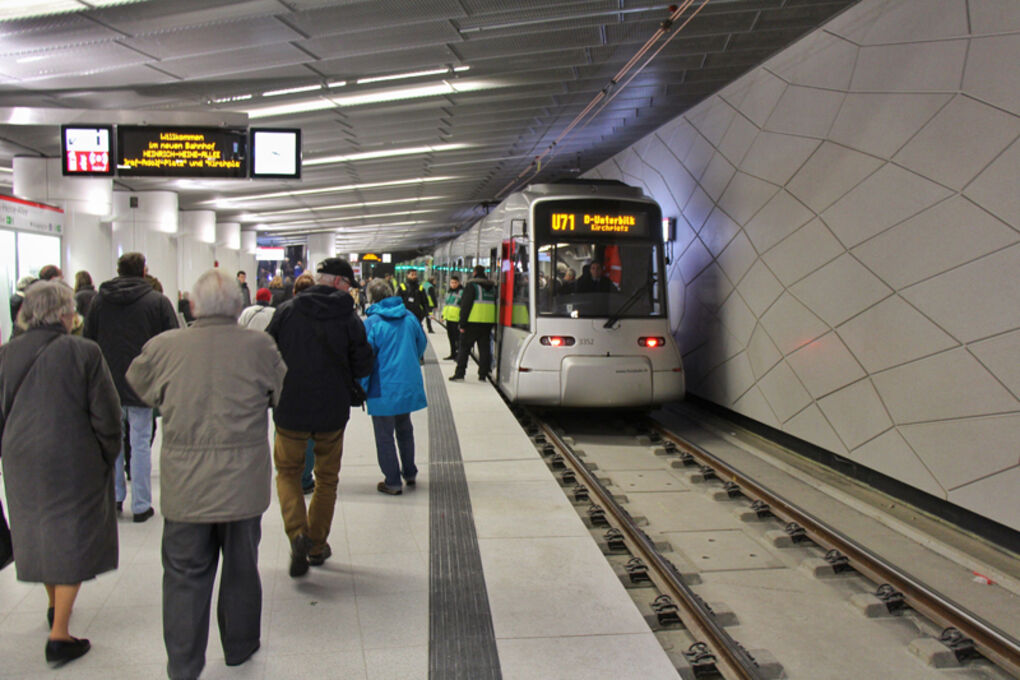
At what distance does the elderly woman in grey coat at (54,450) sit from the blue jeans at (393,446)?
2588mm

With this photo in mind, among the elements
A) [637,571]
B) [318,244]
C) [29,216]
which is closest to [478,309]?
[29,216]

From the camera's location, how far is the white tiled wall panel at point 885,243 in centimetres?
609

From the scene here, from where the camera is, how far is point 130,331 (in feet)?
18.7

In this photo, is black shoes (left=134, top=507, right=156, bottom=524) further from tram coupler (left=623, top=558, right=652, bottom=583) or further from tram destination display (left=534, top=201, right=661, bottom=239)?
tram destination display (left=534, top=201, right=661, bottom=239)

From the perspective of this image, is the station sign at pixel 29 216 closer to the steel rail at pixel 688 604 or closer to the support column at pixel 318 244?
the steel rail at pixel 688 604

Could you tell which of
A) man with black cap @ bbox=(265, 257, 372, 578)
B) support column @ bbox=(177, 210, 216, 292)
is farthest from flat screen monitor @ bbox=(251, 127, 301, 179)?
support column @ bbox=(177, 210, 216, 292)

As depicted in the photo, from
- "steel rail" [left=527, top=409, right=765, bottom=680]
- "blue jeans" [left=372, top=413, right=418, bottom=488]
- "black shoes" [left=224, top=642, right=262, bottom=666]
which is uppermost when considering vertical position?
"blue jeans" [left=372, top=413, right=418, bottom=488]

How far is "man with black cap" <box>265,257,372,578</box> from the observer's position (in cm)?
469

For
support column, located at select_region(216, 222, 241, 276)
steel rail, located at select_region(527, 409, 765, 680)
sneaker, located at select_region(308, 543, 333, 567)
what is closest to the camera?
steel rail, located at select_region(527, 409, 765, 680)

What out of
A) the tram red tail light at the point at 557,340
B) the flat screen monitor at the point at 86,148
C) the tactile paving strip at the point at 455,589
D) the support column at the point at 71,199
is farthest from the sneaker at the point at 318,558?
the support column at the point at 71,199

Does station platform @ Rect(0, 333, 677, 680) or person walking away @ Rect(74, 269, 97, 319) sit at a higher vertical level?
person walking away @ Rect(74, 269, 97, 319)

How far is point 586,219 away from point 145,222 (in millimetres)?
13002

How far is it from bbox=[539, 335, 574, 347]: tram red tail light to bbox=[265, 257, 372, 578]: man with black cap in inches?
203

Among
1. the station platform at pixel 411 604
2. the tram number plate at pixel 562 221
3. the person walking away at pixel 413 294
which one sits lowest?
the station platform at pixel 411 604
